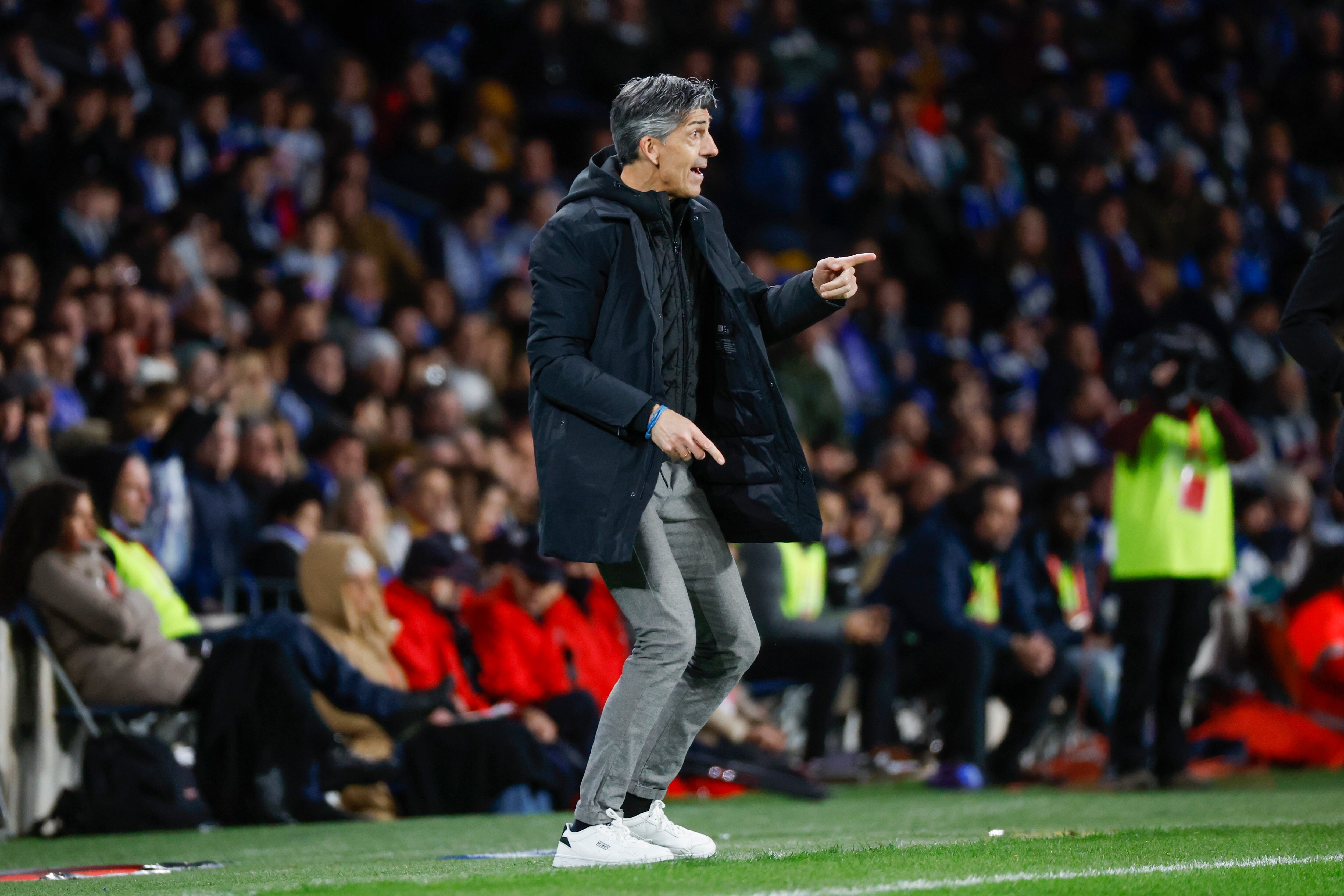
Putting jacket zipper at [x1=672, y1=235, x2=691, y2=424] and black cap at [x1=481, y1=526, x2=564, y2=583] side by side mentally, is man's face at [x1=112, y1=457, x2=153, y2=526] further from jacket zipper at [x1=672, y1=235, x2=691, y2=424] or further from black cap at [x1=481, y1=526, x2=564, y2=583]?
jacket zipper at [x1=672, y1=235, x2=691, y2=424]

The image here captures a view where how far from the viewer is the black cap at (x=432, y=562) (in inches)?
353

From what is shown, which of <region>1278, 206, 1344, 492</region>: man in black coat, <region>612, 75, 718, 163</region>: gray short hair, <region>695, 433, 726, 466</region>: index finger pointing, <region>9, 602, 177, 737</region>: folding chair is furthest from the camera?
<region>9, 602, 177, 737</region>: folding chair

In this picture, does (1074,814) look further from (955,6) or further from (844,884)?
(955,6)

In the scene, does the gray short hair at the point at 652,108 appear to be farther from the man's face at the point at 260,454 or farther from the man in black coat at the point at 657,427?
the man's face at the point at 260,454

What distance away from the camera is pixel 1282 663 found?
1080cm

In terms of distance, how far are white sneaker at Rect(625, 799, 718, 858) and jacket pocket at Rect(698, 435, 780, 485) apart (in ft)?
2.88

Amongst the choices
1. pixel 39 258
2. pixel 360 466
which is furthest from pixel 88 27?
pixel 360 466

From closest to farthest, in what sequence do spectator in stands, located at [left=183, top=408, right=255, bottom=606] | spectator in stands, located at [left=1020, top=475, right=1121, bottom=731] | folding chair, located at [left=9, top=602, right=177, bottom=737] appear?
folding chair, located at [left=9, top=602, right=177, bottom=737], spectator in stands, located at [left=183, top=408, right=255, bottom=606], spectator in stands, located at [left=1020, top=475, right=1121, bottom=731]

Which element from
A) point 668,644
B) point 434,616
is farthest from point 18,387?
point 668,644

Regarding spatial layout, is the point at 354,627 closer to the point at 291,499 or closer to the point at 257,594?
the point at 257,594

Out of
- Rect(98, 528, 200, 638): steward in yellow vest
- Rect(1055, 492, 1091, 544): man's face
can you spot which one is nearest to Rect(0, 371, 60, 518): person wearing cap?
Rect(98, 528, 200, 638): steward in yellow vest

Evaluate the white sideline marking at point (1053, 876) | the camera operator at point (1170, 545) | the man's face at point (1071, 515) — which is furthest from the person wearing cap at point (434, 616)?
the white sideline marking at point (1053, 876)

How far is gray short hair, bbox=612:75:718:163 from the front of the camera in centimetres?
469

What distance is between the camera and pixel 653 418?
439 centimetres
